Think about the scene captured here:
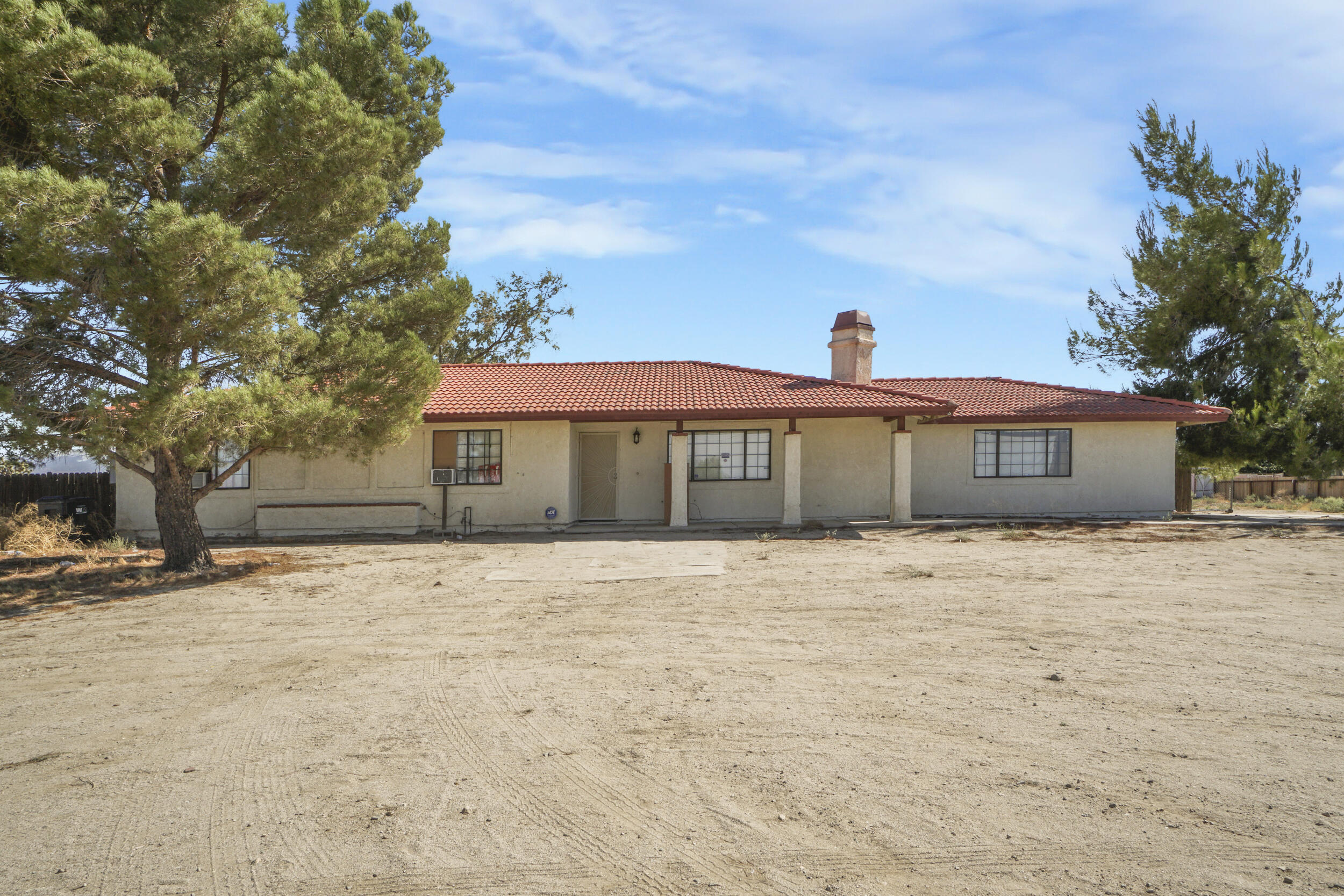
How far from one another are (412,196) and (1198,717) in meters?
16.9

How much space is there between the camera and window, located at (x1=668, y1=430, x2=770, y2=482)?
19.0 meters

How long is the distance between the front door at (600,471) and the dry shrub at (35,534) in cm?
946

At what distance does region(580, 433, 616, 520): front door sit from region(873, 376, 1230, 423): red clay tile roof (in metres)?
7.29

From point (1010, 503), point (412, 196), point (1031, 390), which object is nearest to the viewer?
point (412, 196)

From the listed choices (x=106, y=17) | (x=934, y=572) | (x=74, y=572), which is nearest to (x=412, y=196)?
(x=106, y=17)

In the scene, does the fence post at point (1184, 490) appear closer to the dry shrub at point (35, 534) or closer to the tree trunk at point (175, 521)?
the tree trunk at point (175, 521)

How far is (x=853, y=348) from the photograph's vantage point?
20.6 m

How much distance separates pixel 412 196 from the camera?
1827cm

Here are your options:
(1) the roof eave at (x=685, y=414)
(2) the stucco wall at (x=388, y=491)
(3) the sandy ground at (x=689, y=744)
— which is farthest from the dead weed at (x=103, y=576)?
(1) the roof eave at (x=685, y=414)

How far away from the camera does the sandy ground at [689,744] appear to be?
12.4 ft

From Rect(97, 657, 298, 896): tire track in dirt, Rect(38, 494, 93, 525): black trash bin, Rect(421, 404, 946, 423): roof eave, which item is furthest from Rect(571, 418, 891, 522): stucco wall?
Rect(97, 657, 298, 896): tire track in dirt

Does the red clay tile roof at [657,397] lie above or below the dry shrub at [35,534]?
above

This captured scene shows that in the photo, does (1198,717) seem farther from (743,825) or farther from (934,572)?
(934,572)

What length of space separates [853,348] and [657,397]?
5.23 metres
